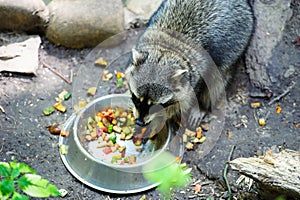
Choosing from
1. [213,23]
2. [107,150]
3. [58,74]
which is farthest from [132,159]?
[213,23]

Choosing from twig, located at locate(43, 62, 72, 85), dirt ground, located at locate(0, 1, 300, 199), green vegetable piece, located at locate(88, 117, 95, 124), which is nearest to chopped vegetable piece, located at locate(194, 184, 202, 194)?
dirt ground, located at locate(0, 1, 300, 199)

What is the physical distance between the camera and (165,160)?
4.04 m

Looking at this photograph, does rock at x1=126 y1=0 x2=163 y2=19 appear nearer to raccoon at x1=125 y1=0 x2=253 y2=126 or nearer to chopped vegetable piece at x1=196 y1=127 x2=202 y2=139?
raccoon at x1=125 y1=0 x2=253 y2=126

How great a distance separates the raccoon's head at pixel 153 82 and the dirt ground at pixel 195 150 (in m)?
0.61

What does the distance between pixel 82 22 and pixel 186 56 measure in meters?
1.31

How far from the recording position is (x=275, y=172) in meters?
3.35

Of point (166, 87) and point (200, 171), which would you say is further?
point (200, 171)

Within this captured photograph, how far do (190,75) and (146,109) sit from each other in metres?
0.56

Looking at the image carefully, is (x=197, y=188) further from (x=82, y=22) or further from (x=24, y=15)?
(x=24, y=15)

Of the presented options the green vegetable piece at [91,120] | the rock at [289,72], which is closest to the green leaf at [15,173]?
the green vegetable piece at [91,120]

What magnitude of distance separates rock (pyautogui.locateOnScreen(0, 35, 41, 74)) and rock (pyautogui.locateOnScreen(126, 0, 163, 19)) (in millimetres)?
1057

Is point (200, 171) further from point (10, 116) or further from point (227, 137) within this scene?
point (10, 116)

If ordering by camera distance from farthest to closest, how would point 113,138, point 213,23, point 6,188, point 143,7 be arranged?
point 143,7
point 213,23
point 113,138
point 6,188

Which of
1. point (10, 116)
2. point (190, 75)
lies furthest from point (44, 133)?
point (190, 75)
